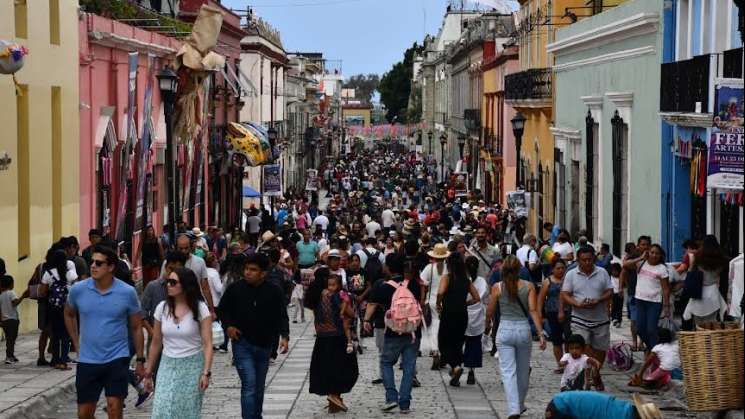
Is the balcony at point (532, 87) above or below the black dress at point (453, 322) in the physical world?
above

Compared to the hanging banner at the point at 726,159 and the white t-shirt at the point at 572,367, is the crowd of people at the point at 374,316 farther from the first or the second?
the hanging banner at the point at 726,159

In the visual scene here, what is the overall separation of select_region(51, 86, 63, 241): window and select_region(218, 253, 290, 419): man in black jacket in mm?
12431

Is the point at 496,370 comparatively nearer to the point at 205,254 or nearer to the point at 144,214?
the point at 205,254

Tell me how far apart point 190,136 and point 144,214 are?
4.79 m

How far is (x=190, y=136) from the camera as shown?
3719 cm

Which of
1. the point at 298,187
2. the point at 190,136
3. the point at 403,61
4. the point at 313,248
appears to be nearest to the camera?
the point at 313,248

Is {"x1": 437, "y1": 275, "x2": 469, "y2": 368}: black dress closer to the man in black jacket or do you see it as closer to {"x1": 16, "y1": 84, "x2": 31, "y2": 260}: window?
the man in black jacket

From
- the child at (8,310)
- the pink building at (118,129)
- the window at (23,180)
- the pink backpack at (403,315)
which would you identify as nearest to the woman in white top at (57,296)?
the child at (8,310)

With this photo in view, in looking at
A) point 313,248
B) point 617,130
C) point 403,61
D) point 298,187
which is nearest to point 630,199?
point 617,130

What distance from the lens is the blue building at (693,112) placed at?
64.8 feet

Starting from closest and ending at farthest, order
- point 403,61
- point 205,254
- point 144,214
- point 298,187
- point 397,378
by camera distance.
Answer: point 397,378 < point 205,254 < point 144,214 < point 298,187 < point 403,61

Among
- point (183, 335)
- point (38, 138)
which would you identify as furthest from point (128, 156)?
point (183, 335)

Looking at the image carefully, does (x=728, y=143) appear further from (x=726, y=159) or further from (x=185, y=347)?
(x=185, y=347)

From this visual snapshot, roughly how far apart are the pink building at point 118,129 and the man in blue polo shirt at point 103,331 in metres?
15.8
